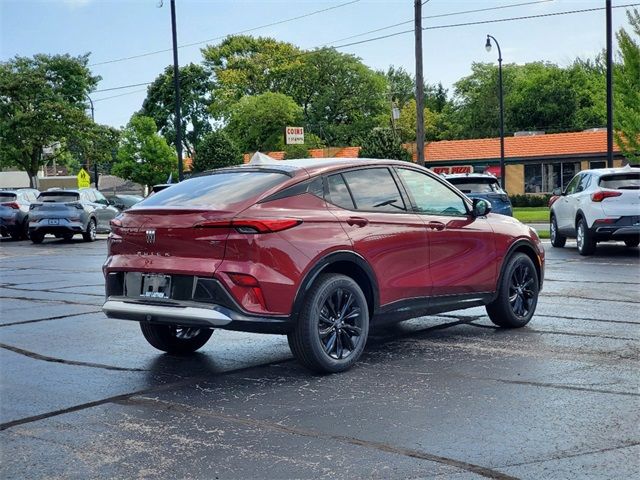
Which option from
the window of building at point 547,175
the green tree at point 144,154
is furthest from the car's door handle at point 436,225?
the green tree at point 144,154

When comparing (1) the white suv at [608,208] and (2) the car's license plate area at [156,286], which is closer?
(2) the car's license plate area at [156,286]

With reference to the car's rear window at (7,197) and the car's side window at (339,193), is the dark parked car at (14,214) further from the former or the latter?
the car's side window at (339,193)

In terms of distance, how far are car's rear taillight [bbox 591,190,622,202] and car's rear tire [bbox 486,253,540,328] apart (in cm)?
797

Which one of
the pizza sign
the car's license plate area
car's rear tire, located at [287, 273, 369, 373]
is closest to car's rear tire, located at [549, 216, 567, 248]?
car's rear tire, located at [287, 273, 369, 373]

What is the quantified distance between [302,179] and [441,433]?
2.55m

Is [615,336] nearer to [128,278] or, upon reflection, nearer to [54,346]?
[128,278]

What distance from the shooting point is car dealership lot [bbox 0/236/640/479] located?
4371mm

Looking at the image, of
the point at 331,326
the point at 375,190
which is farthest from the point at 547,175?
the point at 331,326

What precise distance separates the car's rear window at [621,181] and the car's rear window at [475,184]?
11.5 ft

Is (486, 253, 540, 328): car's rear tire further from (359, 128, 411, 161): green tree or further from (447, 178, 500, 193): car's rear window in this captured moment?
(359, 128, 411, 161): green tree

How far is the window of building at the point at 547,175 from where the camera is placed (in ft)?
180

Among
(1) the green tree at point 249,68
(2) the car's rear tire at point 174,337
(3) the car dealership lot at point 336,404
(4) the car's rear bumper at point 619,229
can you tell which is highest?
(1) the green tree at point 249,68

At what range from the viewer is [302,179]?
6688mm

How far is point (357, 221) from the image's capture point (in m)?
6.74
